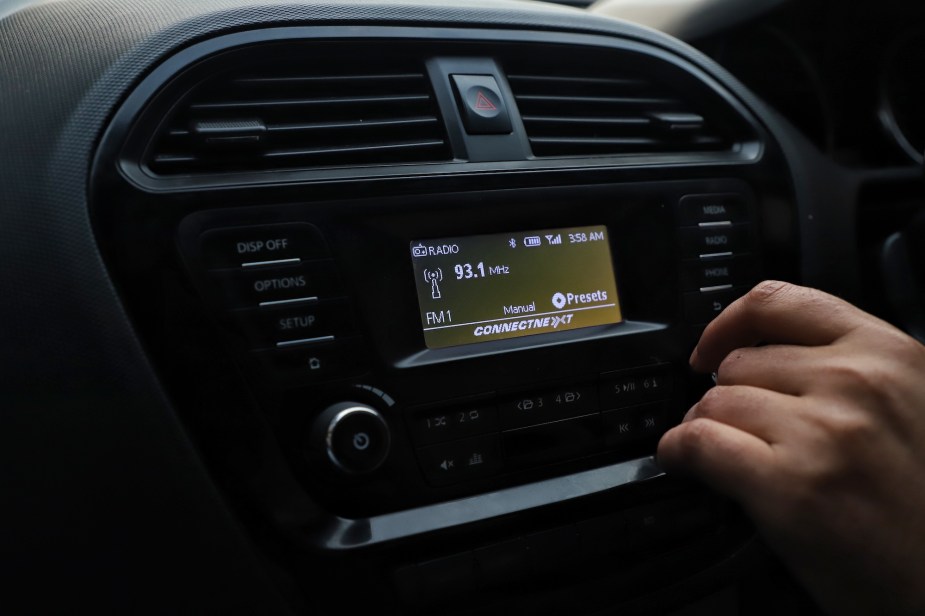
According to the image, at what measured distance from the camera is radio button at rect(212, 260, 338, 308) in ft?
3.34

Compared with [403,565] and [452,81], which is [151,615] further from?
[452,81]

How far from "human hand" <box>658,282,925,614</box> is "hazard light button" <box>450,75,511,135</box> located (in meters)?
0.49

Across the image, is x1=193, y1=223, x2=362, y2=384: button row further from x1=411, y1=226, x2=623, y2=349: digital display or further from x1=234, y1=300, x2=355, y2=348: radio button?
x1=411, y1=226, x2=623, y2=349: digital display

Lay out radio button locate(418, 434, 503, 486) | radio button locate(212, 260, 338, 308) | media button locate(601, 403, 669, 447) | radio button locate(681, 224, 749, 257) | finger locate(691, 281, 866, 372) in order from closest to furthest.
Answer: finger locate(691, 281, 866, 372) → radio button locate(212, 260, 338, 308) → radio button locate(418, 434, 503, 486) → media button locate(601, 403, 669, 447) → radio button locate(681, 224, 749, 257)

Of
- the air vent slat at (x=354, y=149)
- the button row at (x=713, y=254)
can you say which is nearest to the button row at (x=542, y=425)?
the button row at (x=713, y=254)

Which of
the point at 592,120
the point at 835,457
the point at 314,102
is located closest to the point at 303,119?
the point at 314,102

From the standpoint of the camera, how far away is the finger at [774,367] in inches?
34.8

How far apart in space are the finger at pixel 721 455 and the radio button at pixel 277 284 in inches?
17.0

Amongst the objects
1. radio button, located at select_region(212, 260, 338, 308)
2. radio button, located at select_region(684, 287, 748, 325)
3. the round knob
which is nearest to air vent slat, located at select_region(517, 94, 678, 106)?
radio button, located at select_region(684, 287, 748, 325)

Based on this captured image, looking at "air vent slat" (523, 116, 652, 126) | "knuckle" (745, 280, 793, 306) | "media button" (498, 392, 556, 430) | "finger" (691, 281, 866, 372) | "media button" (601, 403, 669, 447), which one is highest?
"air vent slat" (523, 116, 652, 126)

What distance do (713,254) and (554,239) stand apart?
0.95ft

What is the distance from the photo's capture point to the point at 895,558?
829 mm

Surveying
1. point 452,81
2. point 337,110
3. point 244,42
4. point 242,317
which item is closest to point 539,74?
point 452,81

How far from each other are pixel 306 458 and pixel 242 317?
0.59ft
